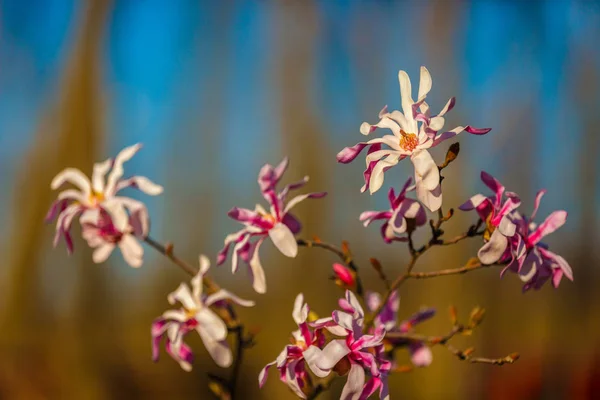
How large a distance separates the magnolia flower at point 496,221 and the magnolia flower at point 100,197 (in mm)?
312

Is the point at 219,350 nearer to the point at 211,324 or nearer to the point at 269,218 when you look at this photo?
the point at 211,324

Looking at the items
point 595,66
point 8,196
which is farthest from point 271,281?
point 595,66

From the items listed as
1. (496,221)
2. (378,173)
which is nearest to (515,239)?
(496,221)

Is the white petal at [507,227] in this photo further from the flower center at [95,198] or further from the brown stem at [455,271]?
the flower center at [95,198]

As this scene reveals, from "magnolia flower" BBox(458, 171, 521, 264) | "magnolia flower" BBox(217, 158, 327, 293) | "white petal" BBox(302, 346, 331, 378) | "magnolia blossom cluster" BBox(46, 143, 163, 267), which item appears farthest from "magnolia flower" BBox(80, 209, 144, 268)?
"magnolia flower" BBox(458, 171, 521, 264)

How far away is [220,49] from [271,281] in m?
0.78

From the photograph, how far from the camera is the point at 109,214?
0.57m

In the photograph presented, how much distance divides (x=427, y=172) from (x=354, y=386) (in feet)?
0.56

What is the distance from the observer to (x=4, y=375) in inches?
64.5

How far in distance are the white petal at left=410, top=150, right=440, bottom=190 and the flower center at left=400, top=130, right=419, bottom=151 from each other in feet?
0.11

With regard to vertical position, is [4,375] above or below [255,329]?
below

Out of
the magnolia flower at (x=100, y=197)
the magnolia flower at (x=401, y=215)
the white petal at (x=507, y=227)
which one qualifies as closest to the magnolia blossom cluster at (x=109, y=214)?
the magnolia flower at (x=100, y=197)

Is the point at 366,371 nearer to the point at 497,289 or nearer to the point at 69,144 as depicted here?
the point at 497,289

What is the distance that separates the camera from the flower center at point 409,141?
0.44 metres
